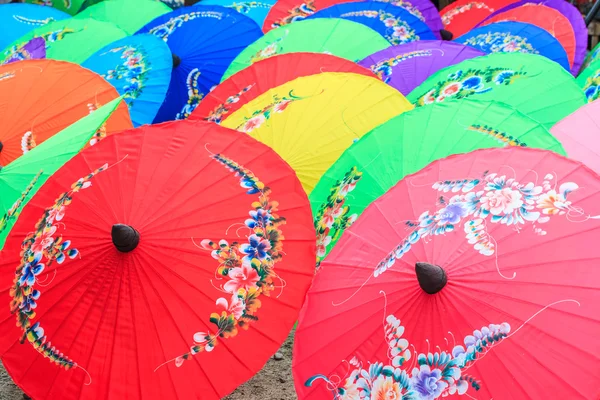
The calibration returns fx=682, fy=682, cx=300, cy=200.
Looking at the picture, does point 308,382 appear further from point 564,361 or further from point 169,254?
point 564,361

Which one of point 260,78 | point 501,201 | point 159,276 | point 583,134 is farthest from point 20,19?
point 501,201

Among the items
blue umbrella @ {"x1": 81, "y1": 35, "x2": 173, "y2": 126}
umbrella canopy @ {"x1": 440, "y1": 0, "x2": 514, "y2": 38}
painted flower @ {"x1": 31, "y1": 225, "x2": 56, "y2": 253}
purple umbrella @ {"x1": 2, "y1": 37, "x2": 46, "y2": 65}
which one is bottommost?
umbrella canopy @ {"x1": 440, "y1": 0, "x2": 514, "y2": 38}

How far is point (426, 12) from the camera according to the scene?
6.46 meters

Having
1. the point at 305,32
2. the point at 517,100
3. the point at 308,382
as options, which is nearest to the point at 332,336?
the point at 308,382

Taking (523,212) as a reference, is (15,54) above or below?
below

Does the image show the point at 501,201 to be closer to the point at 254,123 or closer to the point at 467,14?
the point at 254,123

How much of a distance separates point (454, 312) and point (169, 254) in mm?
1032

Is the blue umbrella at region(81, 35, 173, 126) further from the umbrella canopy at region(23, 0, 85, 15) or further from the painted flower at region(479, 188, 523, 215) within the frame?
the umbrella canopy at region(23, 0, 85, 15)

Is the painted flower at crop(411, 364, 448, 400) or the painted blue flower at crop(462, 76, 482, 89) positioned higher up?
the painted flower at crop(411, 364, 448, 400)

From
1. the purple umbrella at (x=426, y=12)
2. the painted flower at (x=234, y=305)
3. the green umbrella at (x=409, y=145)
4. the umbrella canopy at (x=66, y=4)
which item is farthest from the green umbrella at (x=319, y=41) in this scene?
the umbrella canopy at (x=66, y=4)

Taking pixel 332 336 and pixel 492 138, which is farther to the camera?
pixel 492 138

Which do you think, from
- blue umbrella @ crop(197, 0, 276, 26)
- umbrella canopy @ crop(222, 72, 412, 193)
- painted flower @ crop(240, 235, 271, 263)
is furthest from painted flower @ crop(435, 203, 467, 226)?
blue umbrella @ crop(197, 0, 276, 26)

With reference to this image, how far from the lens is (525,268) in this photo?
1969mm

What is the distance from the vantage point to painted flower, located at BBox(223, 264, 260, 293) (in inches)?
96.6
